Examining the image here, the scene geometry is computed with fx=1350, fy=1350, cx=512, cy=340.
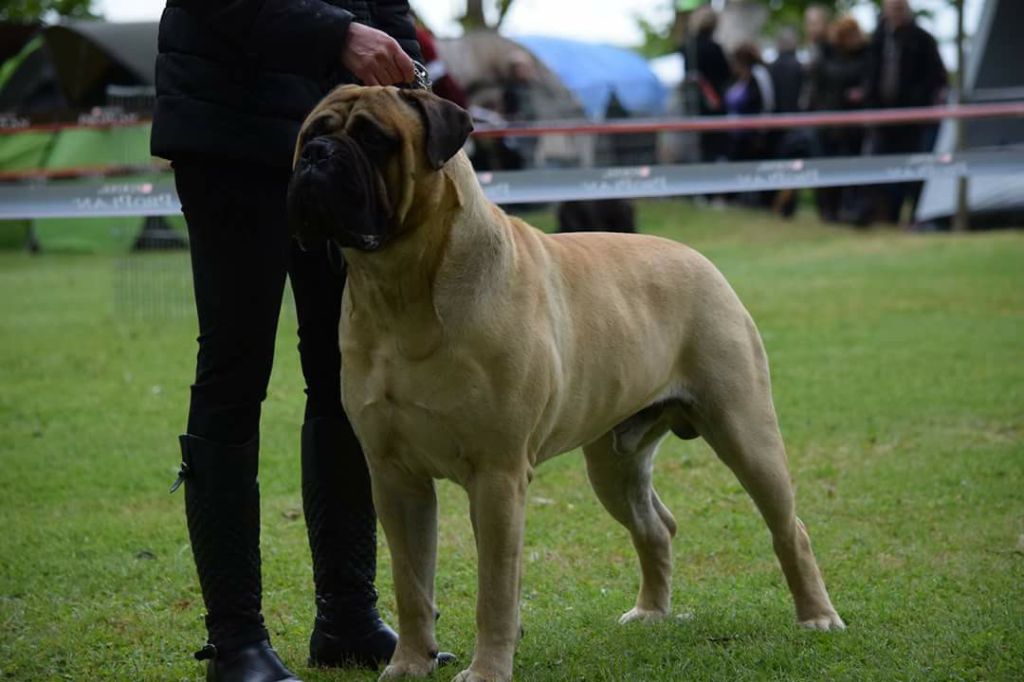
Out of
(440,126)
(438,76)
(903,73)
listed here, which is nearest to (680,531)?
(440,126)

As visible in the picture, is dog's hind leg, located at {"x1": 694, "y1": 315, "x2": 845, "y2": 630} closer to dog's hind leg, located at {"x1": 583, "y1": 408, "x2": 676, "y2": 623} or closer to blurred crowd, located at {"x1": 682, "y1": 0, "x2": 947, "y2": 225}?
dog's hind leg, located at {"x1": 583, "y1": 408, "x2": 676, "y2": 623}

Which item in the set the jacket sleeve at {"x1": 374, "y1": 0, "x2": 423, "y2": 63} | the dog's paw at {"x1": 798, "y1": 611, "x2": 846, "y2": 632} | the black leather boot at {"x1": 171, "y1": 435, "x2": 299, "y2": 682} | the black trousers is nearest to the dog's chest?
the black trousers

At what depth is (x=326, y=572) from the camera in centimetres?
380

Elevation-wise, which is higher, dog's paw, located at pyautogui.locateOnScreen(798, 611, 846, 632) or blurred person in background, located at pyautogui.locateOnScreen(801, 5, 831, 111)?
blurred person in background, located at pyautogui.locateOnScreen(801, 5, 831, 111)

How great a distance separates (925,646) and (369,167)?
202 cm

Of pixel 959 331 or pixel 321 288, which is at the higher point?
pixel 321 288

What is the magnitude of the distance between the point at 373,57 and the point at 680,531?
250 cm

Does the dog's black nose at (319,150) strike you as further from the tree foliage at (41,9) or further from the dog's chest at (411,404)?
the tree foliage at (41,9)

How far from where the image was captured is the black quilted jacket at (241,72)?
3191 mm

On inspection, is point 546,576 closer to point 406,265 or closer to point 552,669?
point 552,669

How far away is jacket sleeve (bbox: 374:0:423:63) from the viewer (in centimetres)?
361

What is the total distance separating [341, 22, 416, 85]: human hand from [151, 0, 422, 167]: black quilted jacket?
30mm

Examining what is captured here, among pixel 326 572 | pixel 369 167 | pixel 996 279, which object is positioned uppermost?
pixel 369 167

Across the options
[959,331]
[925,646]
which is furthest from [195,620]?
[959,331]
